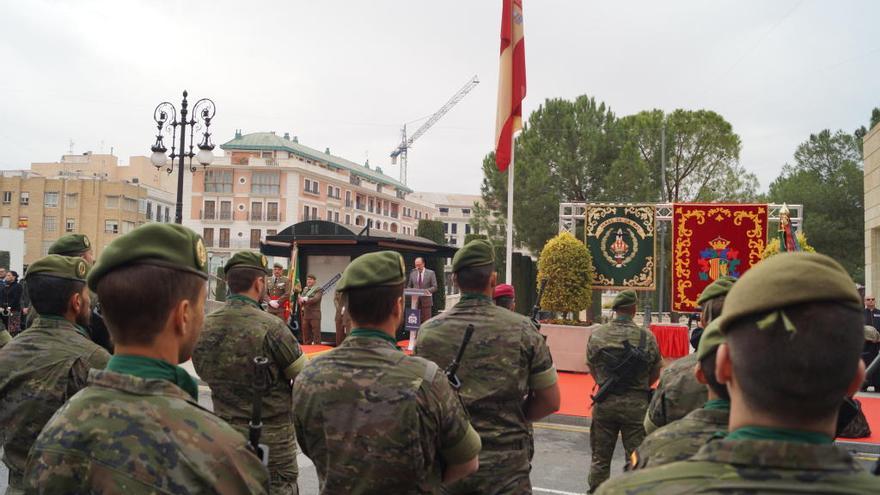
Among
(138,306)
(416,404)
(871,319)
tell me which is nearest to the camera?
(138,306)

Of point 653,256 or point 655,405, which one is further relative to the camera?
point 653,256

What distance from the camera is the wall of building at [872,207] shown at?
19031 millimetres

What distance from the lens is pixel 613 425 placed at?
5.77 m

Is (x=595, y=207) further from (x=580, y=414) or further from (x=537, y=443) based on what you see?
(x=537, y=443)

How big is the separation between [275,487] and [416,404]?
1772 millimetres

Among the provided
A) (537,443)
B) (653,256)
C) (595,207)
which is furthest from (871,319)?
(537,443)

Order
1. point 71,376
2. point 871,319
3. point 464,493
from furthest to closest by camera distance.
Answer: point 871,319 → point 464,493 → point 71,376

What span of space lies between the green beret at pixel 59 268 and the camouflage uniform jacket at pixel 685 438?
2717 millimetres

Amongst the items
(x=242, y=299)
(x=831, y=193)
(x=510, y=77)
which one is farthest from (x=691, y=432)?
(x=831, y=193)

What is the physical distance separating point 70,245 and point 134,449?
3496 mm

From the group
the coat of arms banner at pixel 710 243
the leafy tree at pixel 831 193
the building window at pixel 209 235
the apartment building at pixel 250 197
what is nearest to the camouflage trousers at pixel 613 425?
the coat of arms banner at pixel 710 243

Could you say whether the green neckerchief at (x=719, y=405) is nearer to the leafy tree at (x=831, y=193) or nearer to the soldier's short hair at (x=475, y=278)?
the soldier's short hair at (x=475, y=278)

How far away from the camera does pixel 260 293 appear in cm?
453

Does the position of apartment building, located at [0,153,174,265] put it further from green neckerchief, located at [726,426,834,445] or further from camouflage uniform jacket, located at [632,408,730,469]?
green neckerchief, located at [726,426,834,445]
